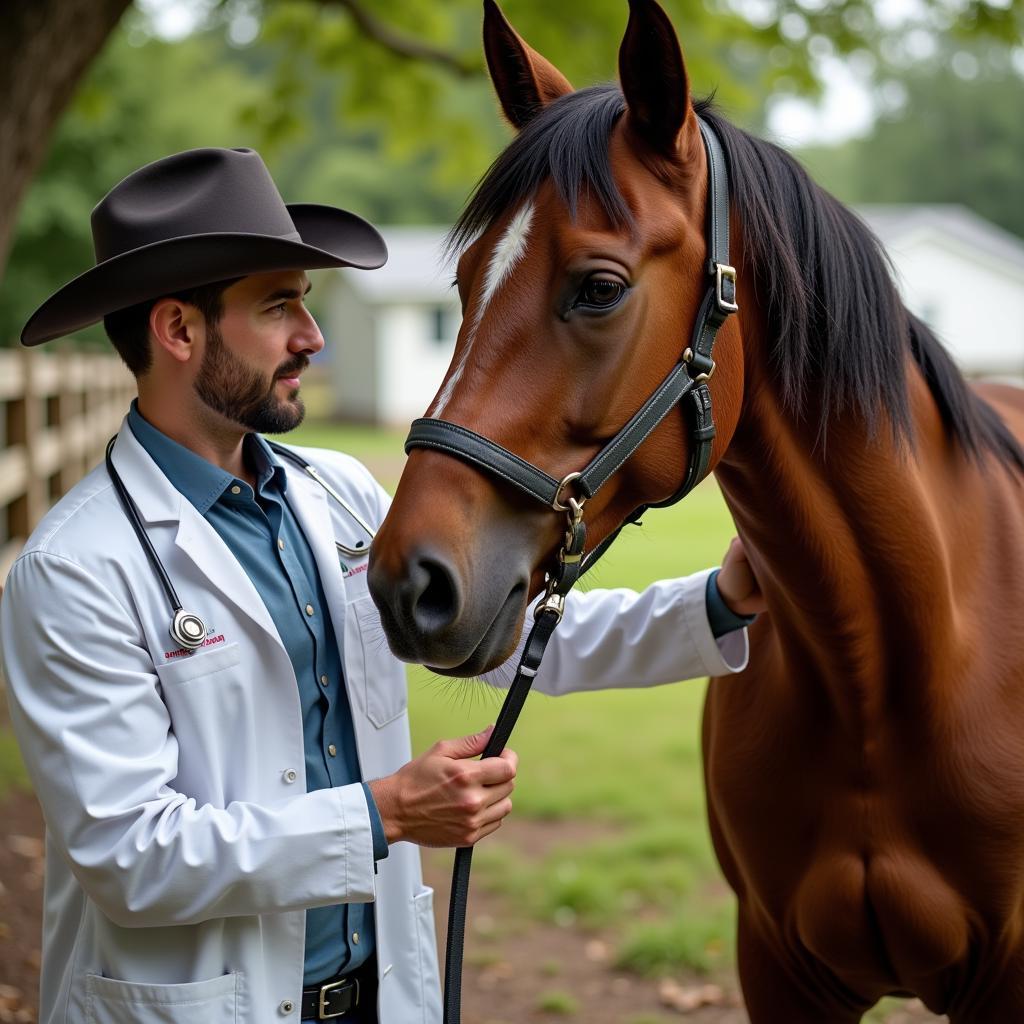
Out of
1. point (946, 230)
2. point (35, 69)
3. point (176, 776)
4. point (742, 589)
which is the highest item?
point (946, 230)

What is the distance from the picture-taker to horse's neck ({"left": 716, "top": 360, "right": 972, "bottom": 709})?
198 centimetres

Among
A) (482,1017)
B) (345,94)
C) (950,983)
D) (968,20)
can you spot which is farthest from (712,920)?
(345,94)

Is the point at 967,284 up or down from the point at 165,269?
up

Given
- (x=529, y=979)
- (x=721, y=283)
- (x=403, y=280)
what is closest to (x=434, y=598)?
(x=721, y=283)

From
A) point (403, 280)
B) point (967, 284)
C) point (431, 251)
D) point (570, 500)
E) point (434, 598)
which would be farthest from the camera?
point (431, 251)

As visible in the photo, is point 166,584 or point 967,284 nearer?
point 166,584

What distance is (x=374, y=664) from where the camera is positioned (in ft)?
7.06

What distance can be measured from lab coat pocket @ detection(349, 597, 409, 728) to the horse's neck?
2.28 ft

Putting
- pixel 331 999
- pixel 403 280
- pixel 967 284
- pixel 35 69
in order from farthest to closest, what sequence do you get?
1. pixel 967 284
2. pixel 403 280
3. pixel 35 69
4. pixel 331 999

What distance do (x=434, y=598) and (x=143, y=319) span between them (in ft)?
2.87

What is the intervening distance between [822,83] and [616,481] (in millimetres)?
5847

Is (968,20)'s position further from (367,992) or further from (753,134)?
(367,992)

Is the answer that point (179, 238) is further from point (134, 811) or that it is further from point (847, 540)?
point (847, 540)

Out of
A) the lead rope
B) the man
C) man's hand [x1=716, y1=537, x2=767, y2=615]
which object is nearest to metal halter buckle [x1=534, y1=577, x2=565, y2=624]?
the lead rope
